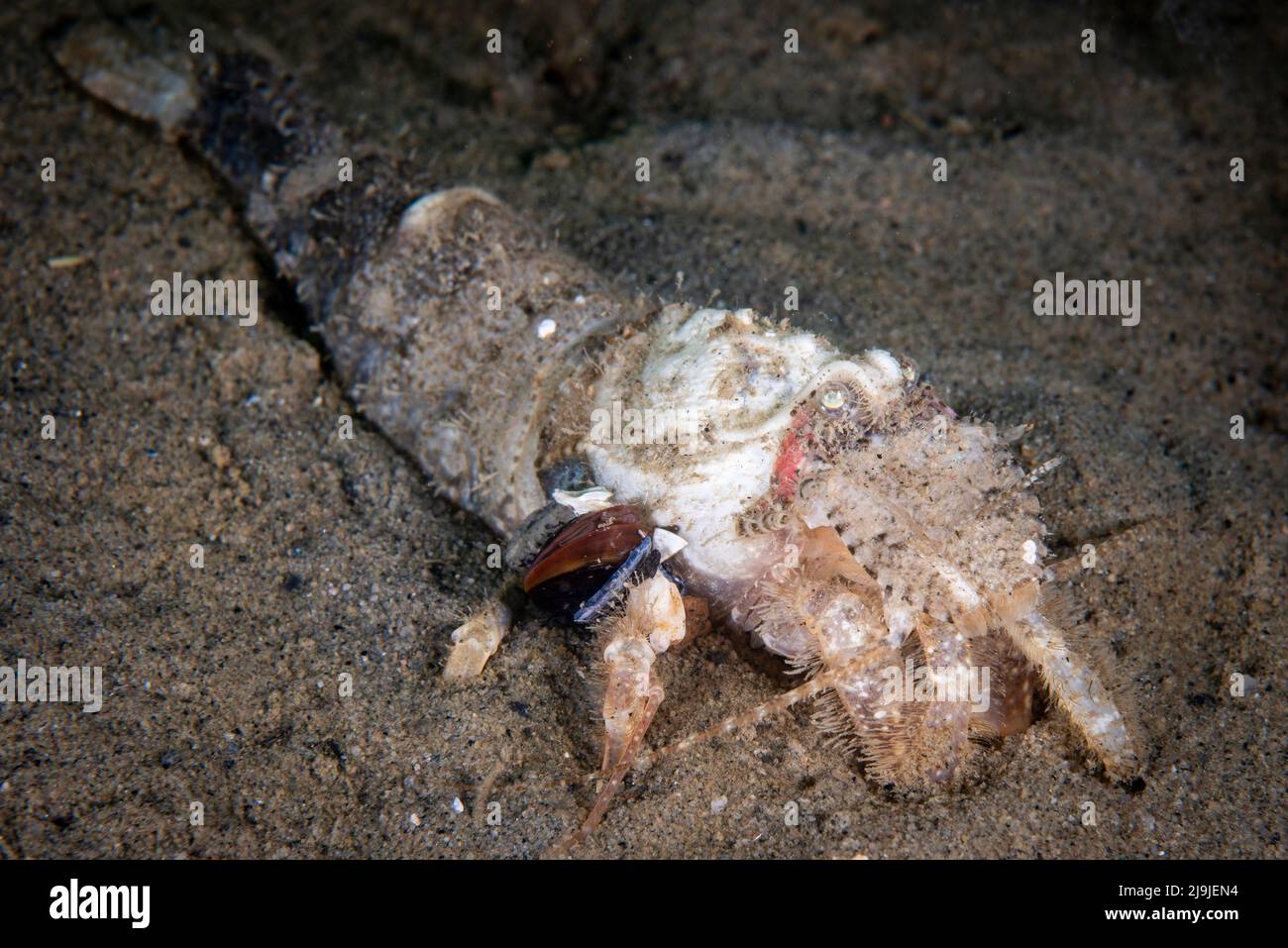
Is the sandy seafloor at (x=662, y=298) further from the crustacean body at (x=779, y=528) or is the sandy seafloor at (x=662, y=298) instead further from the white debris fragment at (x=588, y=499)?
the white debris fragment at (x=588, y=499)

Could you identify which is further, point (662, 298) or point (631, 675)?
point (662, 298)

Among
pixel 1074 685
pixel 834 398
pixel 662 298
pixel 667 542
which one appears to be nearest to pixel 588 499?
pixel 667 542

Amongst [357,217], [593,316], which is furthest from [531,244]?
[357,217]

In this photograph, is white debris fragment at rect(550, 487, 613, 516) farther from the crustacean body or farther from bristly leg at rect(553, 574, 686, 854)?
bristly leg at rect(553, 574, 686, 854)

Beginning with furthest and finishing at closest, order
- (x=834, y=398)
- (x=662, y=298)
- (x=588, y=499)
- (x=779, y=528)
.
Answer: (x=662, y=298), (x=588, y=499), (x=779, y=528), (x=834, y=398)

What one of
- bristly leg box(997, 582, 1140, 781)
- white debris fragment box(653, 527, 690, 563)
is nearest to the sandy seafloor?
bristly leg box(997, 582, 1140, 781)

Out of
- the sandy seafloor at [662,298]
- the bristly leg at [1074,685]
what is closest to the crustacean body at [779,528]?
the bristly leg at [1074,685]

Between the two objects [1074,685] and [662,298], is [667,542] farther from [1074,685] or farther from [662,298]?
[662,298]

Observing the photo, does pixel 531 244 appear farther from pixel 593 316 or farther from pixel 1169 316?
pixel 1169 316
